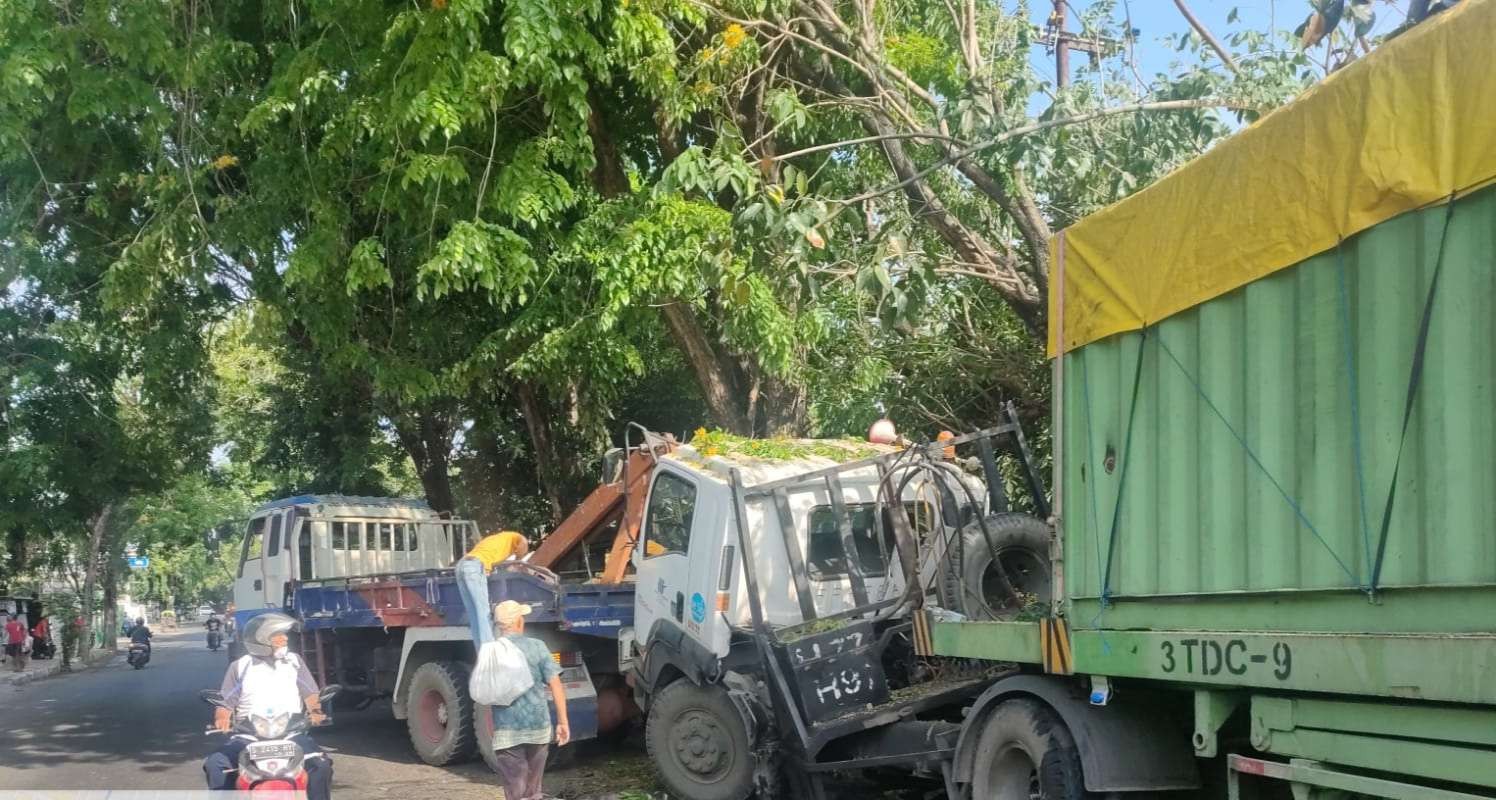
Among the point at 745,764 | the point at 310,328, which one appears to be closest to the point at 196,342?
the point at 310,328

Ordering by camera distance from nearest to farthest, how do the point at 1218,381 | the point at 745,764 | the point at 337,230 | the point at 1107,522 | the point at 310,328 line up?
the point at 1218,381, the point at 1107,522, the point at 745,764, the point at 337,230, the point at 310,328

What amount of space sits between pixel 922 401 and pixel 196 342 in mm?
9637

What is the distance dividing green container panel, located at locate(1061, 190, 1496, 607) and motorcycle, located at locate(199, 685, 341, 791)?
397 cm

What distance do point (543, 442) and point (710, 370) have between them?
643 cm

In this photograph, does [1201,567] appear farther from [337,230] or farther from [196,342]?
[196,342]

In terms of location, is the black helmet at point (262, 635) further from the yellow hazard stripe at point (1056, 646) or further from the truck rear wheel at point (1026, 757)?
the yellow hazard stripe at point (1056, 646)

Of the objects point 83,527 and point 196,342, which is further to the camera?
point 83,527

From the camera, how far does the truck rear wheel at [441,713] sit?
10.8 meters

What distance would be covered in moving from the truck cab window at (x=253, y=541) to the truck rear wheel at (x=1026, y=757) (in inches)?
438

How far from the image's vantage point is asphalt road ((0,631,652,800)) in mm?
10016

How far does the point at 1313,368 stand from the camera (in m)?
4.25

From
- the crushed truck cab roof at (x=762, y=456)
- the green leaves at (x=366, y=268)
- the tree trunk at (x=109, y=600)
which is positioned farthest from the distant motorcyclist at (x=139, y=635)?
the crushed truck cab roof at (x=762, y=456)

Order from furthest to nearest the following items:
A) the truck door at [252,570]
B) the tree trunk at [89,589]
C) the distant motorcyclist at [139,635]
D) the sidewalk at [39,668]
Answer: the tree trunk at [89,589]
the distant motorcyclist at [139,635]
the sidewalk at [39,668]
the truck door at [252,570]

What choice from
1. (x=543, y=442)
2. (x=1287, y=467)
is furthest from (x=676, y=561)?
(x=543, y=442)
